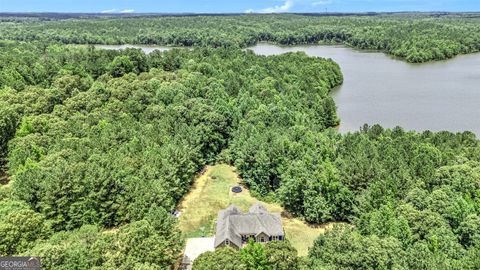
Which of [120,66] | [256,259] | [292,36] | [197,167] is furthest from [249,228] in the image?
[292,36]

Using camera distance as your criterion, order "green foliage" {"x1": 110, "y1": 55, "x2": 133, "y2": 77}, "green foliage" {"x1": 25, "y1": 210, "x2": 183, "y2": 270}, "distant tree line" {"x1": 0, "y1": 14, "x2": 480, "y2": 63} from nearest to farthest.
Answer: "green foliage" {"x1": 25, "y1": 210, "x2": 183, "y2": 270}, "green foliage" {"x1": 110, "y1": 55, "x2": 133, "y2": 77}, "distant tree line" {"x1": 0, "y1": 14, "x2": 480, "y2": 63}

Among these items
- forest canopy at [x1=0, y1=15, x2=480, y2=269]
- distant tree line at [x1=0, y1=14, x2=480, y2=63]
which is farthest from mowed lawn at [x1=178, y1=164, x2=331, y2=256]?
distant tree line at [x1=0, y1=14, x2=480, y2=63]

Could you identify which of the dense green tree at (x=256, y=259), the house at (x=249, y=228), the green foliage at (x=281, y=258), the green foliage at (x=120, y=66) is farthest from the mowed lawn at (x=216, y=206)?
the green foliage at (x=120, y=66)

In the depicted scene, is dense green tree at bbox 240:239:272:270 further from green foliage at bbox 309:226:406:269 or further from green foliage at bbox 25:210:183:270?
green foliage at bbox 25:210:183:270

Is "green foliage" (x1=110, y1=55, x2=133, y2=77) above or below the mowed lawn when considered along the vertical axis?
above

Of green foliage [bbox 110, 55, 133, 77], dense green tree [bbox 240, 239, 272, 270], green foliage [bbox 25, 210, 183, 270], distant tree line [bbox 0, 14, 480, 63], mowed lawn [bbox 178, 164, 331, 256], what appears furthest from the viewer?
distant tree line [bbox 0, 14, 480, 63]

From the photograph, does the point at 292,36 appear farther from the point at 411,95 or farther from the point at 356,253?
the point at 356,253

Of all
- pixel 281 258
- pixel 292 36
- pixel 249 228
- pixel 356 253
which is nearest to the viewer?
pixel 356 253
